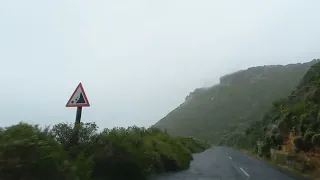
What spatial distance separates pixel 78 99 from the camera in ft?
36.7

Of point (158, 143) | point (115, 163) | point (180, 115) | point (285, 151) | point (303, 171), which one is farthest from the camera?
point (180, 115)

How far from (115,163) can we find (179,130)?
125272 mm

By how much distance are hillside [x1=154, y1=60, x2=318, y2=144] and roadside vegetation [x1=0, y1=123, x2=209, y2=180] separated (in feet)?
320

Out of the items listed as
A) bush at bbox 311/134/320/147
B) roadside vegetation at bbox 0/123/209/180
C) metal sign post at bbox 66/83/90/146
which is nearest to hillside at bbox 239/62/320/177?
bush at bbox 311/134/320/147

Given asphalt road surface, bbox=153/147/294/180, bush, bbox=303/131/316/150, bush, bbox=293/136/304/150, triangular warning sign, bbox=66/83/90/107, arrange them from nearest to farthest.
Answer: triangular warning sign, bbox=66/83/90/107
asphalt road surface, bbox=153/147/294/180
bush, bbox=303/131/316/150
bush, bbox=293/136/304/150

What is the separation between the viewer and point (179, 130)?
454 ft

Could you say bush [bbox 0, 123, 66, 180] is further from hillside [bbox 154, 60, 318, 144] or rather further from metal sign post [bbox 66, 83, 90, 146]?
hillside [bbox 154, 60, 318, 144]

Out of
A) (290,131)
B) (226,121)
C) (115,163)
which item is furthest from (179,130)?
(115,163)

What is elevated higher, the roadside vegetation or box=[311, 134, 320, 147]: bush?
box=[311, 134, 320, 147]: bush

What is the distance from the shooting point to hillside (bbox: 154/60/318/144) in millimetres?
132125

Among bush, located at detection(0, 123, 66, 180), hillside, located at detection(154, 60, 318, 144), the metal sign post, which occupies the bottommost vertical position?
bush, located at detection(0, 123, 66, 180)

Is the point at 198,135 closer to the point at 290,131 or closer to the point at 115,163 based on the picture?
the point at 290,131

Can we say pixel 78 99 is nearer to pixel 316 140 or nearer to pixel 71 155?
pixel 71 155

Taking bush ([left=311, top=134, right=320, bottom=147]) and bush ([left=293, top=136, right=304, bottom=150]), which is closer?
bush ([left=311, top=134, right=320, bottom=147])
